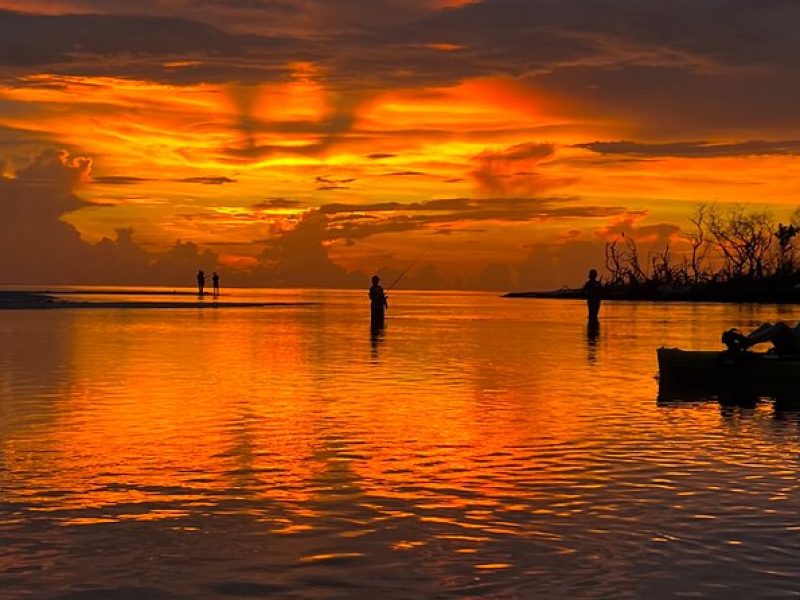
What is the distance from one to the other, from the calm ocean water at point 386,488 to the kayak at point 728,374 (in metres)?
0.70

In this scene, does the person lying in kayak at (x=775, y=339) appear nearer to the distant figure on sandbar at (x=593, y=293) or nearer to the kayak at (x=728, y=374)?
the kayak at (x=728, y=374)

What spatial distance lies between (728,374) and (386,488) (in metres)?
11.2

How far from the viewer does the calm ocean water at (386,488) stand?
275 inches

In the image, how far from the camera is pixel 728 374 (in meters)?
19.3

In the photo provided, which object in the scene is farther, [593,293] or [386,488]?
[593,293]

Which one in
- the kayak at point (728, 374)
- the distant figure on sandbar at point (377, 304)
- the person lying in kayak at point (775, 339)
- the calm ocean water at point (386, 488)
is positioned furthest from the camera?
the distant figure on sandbar at point (377, 304)

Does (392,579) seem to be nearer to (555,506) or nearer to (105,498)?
(555,506)

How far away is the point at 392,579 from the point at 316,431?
21.8ft

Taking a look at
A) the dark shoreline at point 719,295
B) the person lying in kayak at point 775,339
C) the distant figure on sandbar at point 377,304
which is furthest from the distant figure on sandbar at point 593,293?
the dark shoreline at point 719,295

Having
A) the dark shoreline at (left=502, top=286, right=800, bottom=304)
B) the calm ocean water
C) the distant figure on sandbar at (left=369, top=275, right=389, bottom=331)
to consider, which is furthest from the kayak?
the dark shoreline at (left=502, top=286, right=800, bottom=304)

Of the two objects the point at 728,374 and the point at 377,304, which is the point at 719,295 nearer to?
the point at 377,304

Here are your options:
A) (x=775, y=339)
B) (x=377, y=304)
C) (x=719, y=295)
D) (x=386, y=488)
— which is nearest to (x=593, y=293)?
(x=377, y=304)

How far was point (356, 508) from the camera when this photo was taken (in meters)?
8.98

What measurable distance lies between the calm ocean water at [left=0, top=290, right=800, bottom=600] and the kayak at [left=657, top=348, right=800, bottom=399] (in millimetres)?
705
